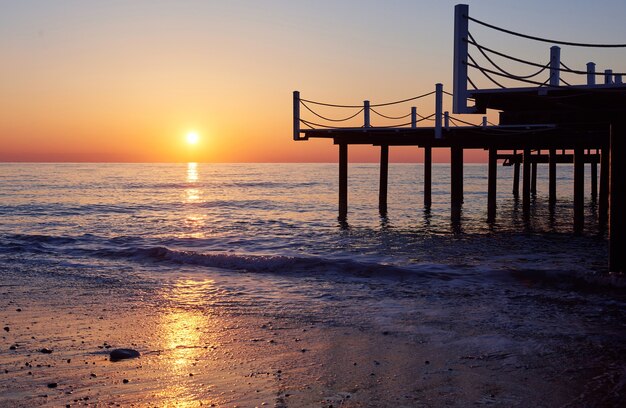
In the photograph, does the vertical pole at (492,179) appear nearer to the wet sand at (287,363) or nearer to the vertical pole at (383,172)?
the vertical pole at (383,172)

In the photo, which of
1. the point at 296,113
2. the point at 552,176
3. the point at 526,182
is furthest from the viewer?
the point at 552,176

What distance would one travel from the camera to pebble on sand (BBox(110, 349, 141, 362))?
23.3 ft

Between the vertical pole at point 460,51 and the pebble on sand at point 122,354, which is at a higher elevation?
the vertical pole at point 460,51

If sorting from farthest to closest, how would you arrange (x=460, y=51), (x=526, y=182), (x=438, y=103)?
(x=526, y=182) < (x=438, y=103) < (x=460, y=51)

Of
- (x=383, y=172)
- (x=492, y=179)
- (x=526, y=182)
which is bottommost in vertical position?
(x=526, y=182)

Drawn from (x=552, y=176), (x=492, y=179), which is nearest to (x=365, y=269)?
(x=492, y=179)

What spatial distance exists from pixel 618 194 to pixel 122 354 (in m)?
8.64

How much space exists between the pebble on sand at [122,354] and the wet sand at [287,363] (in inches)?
4.8

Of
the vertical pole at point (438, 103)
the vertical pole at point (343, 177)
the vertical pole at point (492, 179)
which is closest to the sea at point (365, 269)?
the vertical pole at point (343, 177)

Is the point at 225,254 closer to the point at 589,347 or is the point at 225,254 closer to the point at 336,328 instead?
the point at 336,328

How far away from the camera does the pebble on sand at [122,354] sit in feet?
23.3

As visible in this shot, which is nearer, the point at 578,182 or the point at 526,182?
the point at 578,182

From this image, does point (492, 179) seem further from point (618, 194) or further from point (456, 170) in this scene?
point (618, 194)

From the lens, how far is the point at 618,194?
37.0ft
